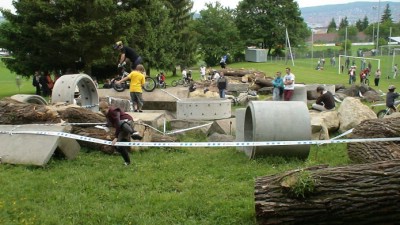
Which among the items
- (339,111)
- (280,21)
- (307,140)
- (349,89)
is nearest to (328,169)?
(307,140)

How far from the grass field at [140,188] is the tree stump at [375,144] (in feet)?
2.30

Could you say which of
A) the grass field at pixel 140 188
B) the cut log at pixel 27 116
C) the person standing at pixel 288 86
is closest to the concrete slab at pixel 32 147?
the grass field at pixel 140 188

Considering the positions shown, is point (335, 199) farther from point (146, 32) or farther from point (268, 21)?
point (268, 21)

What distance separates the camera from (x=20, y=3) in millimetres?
30594

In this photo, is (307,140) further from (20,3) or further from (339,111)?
(20,3)

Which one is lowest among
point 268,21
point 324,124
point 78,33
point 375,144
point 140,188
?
point 140,188

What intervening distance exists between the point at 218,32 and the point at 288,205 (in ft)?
230

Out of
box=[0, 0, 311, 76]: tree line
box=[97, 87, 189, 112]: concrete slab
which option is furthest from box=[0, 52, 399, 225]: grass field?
box=[0, 0, 311, 76]: tree line

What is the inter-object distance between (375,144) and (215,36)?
218 feet

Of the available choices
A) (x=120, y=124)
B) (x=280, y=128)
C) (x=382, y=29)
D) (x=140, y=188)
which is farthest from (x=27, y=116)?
(x=382, y=29)

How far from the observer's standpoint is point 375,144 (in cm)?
913

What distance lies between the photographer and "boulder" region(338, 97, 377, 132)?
1360 centimetres

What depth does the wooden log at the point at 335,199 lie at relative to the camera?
5574 mm

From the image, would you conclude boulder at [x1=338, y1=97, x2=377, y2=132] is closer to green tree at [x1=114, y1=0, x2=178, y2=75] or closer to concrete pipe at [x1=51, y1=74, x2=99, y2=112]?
concrete pipe at [x1=51, y1=74, x2=99, y2=112]
